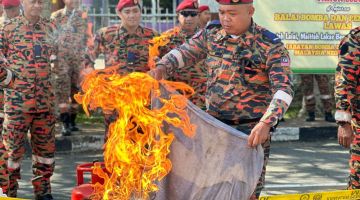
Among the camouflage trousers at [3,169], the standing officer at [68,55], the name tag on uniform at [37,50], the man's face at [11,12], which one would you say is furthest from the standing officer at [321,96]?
the camouflage trousers at [3,169]

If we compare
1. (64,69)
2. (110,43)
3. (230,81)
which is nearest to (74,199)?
(230,81)

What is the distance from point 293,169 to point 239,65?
14.9ft

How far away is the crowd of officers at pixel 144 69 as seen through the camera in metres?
5.16

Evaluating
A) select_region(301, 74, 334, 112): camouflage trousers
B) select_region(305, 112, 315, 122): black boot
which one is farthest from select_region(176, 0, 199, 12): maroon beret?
select_region(305, 112, 315, 122): black boot

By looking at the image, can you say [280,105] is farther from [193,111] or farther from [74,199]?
[74,199]

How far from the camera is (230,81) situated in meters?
5.24

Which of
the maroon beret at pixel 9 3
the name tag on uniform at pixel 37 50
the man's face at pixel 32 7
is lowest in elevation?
the name tag on uniform at pixel 37 50

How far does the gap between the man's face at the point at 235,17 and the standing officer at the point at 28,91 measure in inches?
107

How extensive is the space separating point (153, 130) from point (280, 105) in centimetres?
86

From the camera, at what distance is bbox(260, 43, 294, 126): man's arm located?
4.82 metres

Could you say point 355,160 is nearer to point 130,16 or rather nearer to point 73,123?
point 130,16

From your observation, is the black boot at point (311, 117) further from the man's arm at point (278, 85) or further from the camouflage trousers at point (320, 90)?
the man's arm at point (278, 85)

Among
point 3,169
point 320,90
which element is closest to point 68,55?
point 320,90

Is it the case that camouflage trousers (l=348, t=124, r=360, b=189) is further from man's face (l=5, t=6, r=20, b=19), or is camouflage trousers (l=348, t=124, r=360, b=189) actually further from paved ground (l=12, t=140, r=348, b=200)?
man's face (l=5, t=6, r=20, b=19)
